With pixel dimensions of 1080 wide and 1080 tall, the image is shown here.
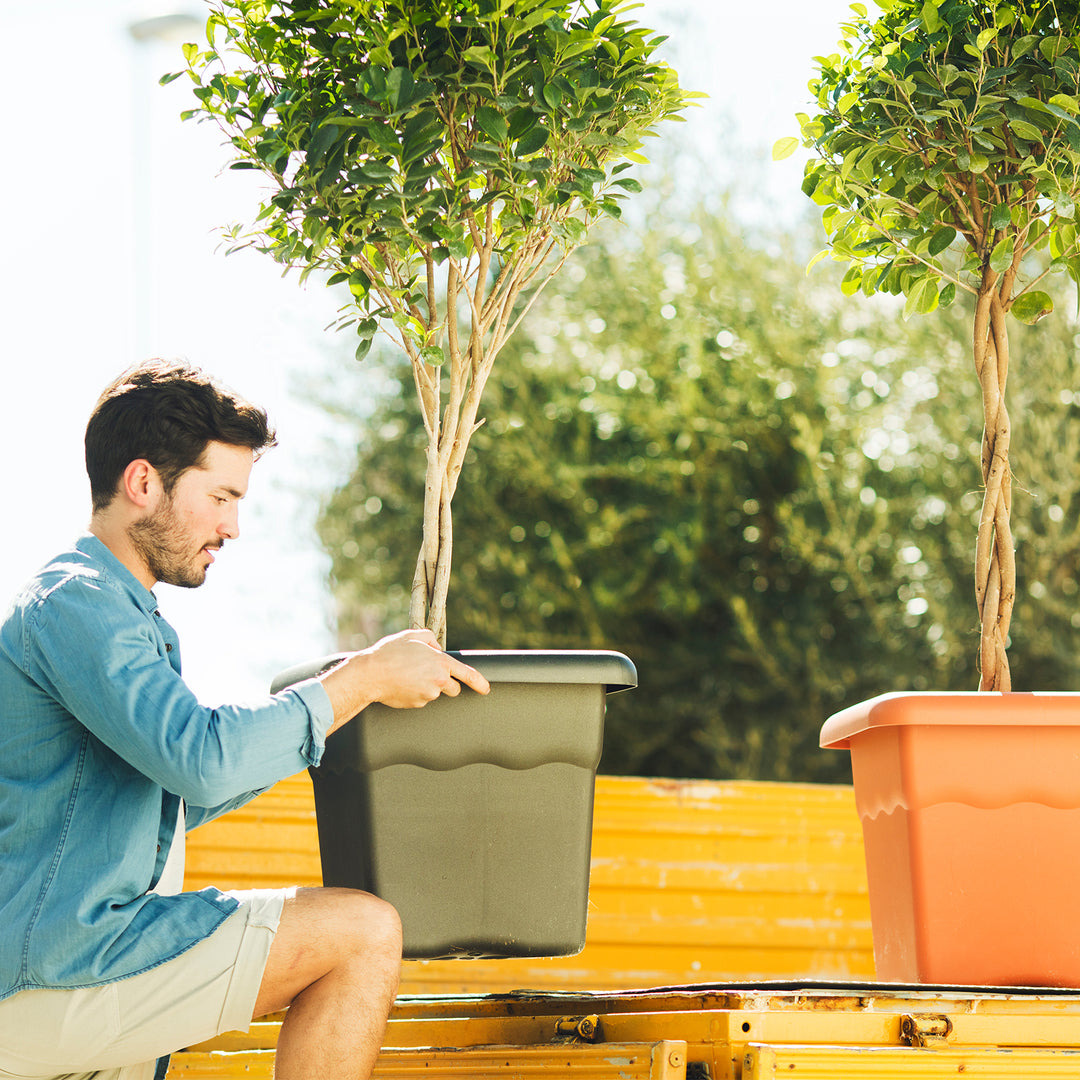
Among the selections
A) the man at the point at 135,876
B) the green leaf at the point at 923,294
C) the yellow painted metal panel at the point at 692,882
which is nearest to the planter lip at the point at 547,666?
the man at the point at 135,876

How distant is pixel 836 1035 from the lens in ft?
3.84

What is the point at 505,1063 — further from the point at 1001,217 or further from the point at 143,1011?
the point at 1001,217

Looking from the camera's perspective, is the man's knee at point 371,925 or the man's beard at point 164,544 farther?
the man's beard at point 164,544

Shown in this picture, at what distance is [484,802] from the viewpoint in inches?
58.8

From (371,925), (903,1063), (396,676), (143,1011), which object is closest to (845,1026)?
(903,1063)

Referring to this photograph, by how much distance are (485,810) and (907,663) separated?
4.19 meters

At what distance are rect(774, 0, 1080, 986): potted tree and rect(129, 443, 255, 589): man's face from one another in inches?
35.1

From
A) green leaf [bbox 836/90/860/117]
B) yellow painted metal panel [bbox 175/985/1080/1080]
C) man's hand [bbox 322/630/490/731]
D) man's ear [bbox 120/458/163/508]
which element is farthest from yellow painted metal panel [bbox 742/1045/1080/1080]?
green leaf [bbox 836/90/860/117]

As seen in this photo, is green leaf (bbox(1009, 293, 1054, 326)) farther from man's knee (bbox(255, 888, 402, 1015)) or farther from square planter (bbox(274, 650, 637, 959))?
man's knee (bbox(255, 888, 402, 1015))

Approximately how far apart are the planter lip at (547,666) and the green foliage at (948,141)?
0.74 m

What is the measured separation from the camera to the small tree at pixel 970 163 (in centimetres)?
158

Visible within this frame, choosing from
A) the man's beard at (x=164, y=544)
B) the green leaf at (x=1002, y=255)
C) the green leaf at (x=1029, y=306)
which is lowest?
the man's beard at (x=164, y=544)

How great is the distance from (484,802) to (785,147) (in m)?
1.11

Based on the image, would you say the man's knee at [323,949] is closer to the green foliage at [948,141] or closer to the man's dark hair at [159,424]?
the man's dark hair at [159,424]
